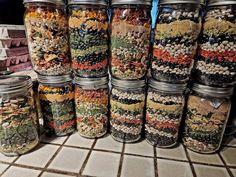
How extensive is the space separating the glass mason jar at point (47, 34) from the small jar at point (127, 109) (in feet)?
0.81

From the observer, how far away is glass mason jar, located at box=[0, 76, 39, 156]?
0.62 meters

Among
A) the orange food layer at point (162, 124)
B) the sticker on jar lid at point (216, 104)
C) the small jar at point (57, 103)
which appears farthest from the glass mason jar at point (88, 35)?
the sticker on jar lid at point (216, 104)

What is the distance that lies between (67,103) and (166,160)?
48 cm

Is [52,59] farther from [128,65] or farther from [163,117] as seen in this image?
[163,117]

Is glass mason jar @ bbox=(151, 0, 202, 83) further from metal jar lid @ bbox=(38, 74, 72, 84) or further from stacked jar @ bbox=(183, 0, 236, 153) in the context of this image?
metal jar lid @ bbox=(38, 74, 72, 84)

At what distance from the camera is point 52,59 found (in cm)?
71

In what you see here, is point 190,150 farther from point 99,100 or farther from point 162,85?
point 99,100

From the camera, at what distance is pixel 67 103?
2.59 ft

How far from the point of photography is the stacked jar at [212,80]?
1.92ft

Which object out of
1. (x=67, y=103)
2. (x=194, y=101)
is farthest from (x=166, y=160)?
(x=67, y=103)

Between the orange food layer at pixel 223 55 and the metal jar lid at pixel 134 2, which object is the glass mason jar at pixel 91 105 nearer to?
the metal jar lid at pixel 134 2

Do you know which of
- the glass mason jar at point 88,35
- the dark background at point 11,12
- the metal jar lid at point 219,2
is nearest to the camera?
the metal jar lid at point 219,2

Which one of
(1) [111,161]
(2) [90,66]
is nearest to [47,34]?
(2) [90,66]

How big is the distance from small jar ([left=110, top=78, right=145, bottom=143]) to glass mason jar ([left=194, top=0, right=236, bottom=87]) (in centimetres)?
25
